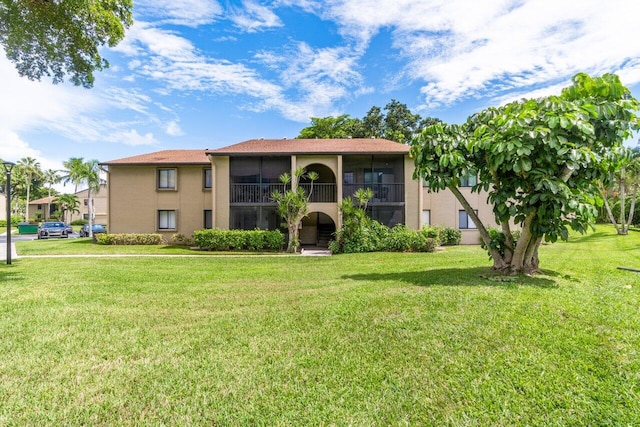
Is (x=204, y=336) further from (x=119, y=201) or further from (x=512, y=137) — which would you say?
(x=119, y=201)

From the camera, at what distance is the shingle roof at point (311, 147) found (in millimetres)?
17266

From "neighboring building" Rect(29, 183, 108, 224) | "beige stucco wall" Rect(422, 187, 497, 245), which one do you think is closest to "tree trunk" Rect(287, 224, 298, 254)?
"beige stucco wall" Rect(422, 187, 497, 245)

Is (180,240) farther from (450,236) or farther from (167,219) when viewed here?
(450,236)

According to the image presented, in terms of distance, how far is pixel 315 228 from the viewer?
2095 centimetres

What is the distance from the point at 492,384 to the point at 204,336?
3787 millimetres

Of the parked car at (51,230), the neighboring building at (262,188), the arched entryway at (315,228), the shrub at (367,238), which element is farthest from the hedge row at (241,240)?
the parked car at (51,230)

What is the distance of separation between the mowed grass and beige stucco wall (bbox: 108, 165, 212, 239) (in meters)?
13.5

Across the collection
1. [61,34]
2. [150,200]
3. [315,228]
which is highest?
[61,34]

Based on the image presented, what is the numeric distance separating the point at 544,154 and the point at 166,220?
826 inches

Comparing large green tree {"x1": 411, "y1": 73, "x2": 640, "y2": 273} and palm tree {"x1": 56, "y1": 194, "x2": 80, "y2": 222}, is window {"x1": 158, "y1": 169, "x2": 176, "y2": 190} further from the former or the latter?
palm tree {"x1": 56, "y1": 194, "x2": 80, "y2": 222}

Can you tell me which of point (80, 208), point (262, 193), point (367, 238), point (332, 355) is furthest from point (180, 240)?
point (80, 208)

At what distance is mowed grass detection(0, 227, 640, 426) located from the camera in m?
2.80

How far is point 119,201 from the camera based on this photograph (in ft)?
66.8

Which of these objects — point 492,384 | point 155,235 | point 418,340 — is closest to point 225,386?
point 418,340
